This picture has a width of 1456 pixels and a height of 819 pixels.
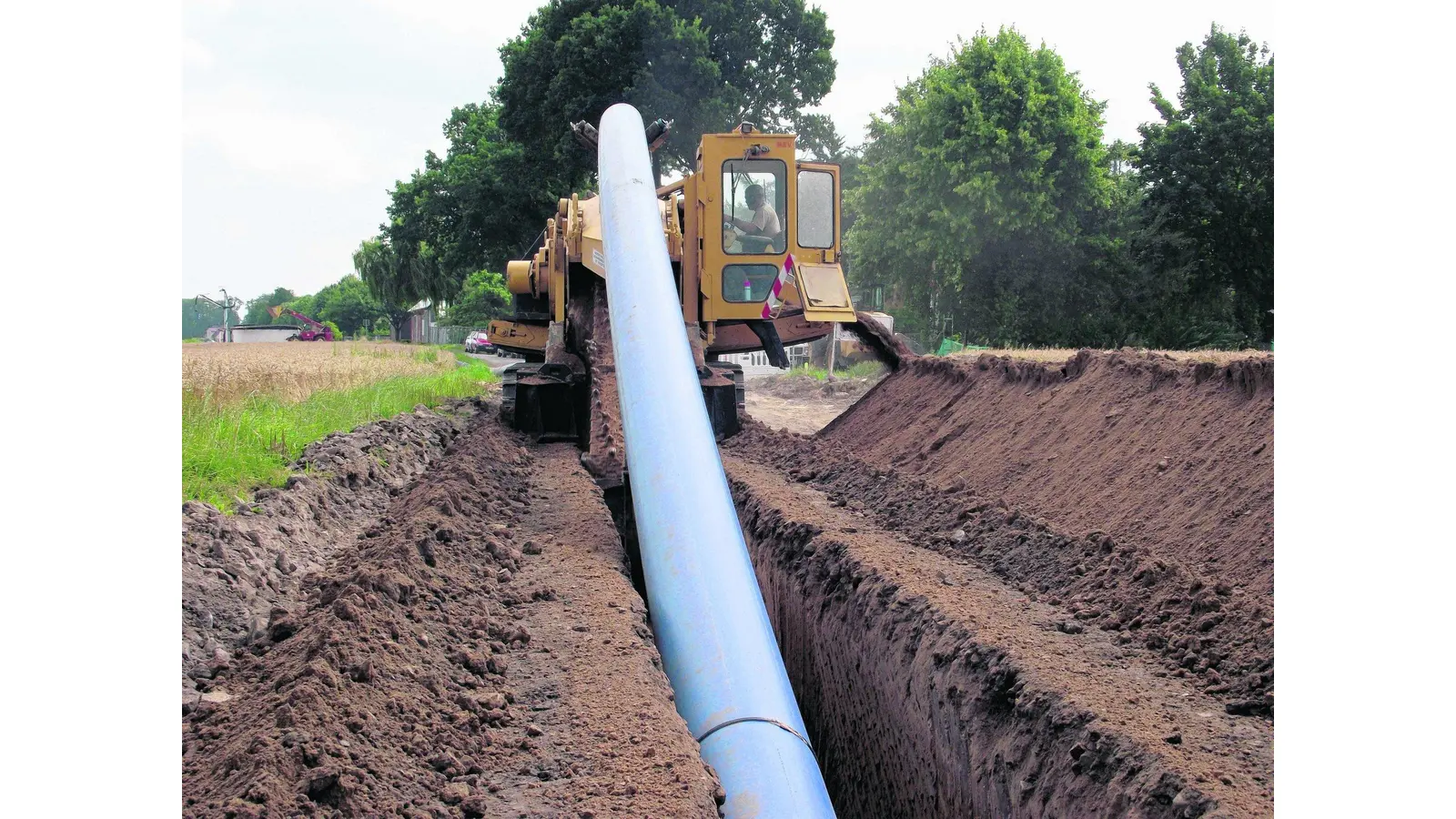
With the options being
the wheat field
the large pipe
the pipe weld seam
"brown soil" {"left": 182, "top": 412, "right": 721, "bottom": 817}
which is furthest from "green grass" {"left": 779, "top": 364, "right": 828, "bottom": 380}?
the pipe weld seam

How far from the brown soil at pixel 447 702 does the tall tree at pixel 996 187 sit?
63.4 feet

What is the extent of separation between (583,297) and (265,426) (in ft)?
9.32

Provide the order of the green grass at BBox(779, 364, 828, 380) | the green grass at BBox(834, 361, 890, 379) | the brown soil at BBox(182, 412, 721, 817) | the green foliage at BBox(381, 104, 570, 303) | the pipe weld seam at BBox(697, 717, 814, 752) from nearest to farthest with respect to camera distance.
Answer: the brown soil at BBox(182, 412, 721, 817) → the pipe weld seam at BBox(697, 717, 814, 752) → the green grass at BBox(834, 361, 890, 379) → the green grass at BBox(779, 364, 828, 380) → the green foliage at BBox(381, 104, 570, 303)

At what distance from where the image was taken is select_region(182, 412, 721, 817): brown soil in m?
2.53

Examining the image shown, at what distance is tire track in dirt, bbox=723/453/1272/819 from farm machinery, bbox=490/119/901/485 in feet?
10.5

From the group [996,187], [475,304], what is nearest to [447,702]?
[996,187]

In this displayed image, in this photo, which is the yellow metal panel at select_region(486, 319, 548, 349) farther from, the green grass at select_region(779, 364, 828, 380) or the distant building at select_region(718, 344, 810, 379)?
the distant building at select_region(718, 344, 810, 379)

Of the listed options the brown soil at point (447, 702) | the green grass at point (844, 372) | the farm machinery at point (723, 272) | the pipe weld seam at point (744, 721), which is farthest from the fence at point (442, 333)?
the pipe weld seam at point (744, 721)

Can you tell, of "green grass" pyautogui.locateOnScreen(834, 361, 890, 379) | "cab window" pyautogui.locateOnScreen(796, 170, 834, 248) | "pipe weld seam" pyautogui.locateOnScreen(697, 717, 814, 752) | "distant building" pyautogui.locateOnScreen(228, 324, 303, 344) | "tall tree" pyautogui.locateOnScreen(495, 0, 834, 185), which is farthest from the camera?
"distant building" pyautogui.locateOnScreen(228, 324, 303, 344)

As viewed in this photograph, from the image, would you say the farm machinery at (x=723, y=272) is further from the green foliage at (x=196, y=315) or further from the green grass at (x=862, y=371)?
the green grass at (x=862, y=371)

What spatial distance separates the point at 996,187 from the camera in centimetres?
2256

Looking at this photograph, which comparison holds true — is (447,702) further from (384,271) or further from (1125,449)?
(384,271)

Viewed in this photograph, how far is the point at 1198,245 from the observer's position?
2252 centimetres

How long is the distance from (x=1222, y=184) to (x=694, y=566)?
21.5m
